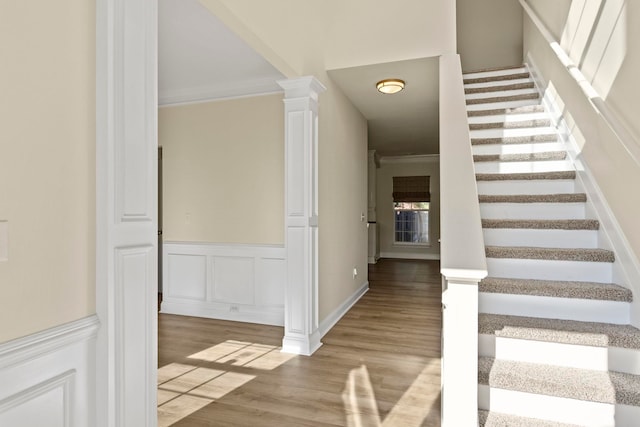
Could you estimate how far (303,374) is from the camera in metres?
2.66

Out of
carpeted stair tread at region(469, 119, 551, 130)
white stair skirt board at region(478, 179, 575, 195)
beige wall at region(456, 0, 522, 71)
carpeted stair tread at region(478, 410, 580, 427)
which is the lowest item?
carpeted stair tread at region(478, 410, 580, 427)

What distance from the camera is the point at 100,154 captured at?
1.18 metres

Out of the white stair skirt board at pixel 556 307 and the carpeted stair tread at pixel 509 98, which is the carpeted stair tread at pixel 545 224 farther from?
the carpeted stair tread at pixel 509 98

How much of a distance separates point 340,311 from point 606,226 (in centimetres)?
261

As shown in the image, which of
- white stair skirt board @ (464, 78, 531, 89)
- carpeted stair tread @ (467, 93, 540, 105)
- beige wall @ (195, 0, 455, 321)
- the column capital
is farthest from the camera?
white stair skirt board @ (464, 78, 531, 89)

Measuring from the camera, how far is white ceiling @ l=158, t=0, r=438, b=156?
2521 mm

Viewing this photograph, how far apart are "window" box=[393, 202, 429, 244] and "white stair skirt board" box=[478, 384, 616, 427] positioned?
7.49m

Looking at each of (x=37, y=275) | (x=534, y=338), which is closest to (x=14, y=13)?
(x=37, y=275)

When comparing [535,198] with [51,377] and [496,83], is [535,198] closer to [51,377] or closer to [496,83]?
[496,83]

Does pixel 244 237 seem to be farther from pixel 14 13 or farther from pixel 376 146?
pixel 376 146

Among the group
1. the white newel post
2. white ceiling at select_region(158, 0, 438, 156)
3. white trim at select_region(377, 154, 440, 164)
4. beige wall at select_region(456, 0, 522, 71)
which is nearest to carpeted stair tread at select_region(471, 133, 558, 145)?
white ceiling at select_region(158, 0, 438, 156)

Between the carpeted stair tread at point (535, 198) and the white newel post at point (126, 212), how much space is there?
251cm

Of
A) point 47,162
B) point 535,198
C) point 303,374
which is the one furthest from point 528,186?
point 47,162

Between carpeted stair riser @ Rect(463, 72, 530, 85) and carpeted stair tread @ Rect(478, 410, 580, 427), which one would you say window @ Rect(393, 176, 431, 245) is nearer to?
carpeted stair riser @ Rect(463, 72, 530, 85)
